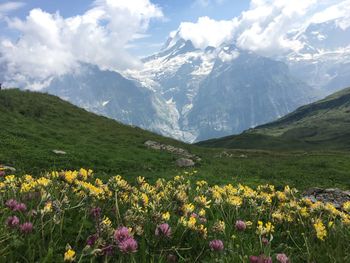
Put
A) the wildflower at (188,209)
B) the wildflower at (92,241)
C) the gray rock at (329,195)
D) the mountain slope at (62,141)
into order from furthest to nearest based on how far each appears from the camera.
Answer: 1. the mountain slope at (62,141)
2. the gray rock at (329,195)
3. the wildflower at (188,209)
4. the wildflower at (92,241)

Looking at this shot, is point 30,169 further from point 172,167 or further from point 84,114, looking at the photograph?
point 84,114

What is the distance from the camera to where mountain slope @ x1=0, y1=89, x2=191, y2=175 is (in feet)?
102

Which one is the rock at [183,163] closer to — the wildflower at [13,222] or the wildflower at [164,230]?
the wildflower at [164,230]

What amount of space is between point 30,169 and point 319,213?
23.2 m

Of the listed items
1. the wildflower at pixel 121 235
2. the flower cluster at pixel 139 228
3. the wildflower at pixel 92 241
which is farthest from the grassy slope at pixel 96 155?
the wildflower at pixel 121 235

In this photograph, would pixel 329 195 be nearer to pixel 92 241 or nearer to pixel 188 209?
pixel 188 209

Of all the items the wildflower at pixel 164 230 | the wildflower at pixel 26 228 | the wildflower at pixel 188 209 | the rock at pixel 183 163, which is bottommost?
the wildflower at pixel 164 230

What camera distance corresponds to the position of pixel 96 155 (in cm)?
3725

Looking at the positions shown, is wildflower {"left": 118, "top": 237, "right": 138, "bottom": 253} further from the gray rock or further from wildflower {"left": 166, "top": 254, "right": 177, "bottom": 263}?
the gray rock

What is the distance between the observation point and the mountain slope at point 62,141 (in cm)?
3116

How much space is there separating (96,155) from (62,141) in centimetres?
697

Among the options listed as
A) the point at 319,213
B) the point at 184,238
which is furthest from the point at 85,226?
the point at 319,213

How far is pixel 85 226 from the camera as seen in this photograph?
4.88 metres

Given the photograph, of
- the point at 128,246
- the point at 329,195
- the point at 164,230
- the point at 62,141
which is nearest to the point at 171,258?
the point at 164,230
